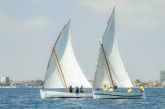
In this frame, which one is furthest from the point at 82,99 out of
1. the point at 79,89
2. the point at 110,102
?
the point at 110,102

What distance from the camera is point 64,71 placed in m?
113

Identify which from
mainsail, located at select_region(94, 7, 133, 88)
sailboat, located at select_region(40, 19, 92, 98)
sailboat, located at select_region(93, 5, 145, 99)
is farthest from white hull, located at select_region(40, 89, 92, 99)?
mainsail, located at select_region(94, 7, 133, 88)

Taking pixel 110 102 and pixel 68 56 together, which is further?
pixel 68 56

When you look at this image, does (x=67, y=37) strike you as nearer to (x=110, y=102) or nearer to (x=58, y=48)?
(x=58, y=48)

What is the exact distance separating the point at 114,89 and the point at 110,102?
756cm

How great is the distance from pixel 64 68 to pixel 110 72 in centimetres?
957

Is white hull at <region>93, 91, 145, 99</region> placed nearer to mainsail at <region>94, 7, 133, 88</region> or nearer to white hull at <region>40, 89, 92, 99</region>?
mainsail at <region>94, 7, 133, 88</region>

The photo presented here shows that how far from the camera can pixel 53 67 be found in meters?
111

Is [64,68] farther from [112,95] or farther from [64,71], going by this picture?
[112,95]

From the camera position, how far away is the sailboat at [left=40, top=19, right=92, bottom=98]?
110 metres

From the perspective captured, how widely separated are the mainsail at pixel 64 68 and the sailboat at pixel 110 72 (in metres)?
3.85

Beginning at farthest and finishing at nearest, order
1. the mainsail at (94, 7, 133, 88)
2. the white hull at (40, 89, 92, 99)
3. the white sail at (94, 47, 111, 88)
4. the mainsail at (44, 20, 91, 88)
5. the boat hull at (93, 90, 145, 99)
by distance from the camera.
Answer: the white hull at (40, 89, 92, 99), the mainsail at (44, 20, 91, 88), the white sail at (94, 47, 111, 88), the mainsail at (94, 7, 133, 88), the boat hull at (93, 90, 145, 99)

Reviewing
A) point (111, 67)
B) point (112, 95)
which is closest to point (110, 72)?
point (111, 67)

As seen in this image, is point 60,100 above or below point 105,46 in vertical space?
below
